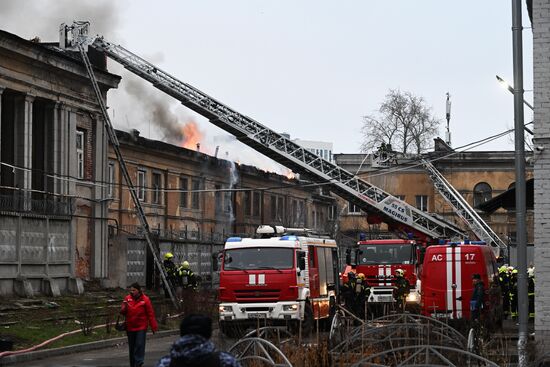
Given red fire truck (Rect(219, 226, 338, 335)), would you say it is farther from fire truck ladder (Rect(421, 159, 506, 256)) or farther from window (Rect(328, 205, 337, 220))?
window (Rect(328, 205, 337, 220))

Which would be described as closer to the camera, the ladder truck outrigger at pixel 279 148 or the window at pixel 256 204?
the ladder truck outrigger at pixel 279 148

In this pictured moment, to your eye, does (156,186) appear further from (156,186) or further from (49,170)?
(49,170)

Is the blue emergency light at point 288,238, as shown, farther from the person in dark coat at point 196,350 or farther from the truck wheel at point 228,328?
the person in dark coat at point 196,350

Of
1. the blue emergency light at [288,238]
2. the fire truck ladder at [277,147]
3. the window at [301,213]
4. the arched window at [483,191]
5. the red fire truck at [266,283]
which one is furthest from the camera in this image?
the window at [301,213]

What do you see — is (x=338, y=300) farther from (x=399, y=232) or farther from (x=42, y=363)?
(x=42, y=363)

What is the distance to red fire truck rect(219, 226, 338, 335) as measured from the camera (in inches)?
1070

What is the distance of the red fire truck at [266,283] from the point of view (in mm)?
27172

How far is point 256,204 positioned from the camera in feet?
235

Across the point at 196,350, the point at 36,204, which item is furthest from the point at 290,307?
the point at 196,350

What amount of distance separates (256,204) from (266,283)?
145ft

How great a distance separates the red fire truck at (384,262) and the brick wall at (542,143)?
16.7 meters

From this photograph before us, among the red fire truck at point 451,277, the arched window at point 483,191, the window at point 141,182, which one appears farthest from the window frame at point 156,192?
the red fire truck at point 451,277

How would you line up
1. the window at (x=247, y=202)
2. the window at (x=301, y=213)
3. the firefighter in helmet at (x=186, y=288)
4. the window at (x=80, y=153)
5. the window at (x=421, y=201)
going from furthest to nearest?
the window at (x=301, y=213) → the window at (x=421, y=201) → the window at (x=247, y=202) → the window at (x=80, y=153) → the firefighter in helmet at (x=186, y=288)

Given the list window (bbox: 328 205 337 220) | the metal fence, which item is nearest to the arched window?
window (bbox: 328 205 337 220)
